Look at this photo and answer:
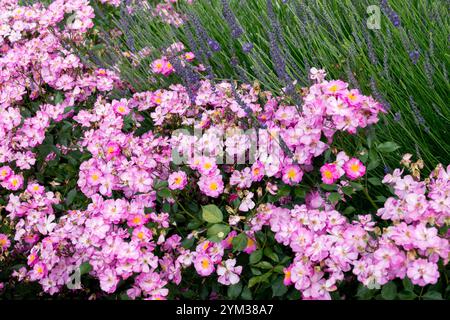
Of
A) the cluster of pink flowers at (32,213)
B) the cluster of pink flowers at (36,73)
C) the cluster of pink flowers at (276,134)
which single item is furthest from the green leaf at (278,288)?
the cluster of pink flowers at (36,73)

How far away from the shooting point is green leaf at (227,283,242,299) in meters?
1.90

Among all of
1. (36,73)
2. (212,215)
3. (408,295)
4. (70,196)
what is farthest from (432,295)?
(36,73)

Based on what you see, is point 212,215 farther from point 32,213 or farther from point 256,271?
point 32,213

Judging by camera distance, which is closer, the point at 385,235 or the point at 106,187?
the point at 385,235

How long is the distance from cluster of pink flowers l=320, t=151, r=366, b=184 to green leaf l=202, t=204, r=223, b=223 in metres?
0.35

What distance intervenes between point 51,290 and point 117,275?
0.31 m

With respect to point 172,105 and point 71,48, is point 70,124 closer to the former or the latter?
point 172,105

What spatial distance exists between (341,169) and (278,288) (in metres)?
0.42

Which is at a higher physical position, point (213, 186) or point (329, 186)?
point (213, 186)

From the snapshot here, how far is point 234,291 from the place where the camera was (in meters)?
1.90

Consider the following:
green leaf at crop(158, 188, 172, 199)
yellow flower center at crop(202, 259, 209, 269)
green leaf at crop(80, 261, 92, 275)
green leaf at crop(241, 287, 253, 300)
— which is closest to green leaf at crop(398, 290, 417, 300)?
green leaf at crop(241, 287, 253, 300)

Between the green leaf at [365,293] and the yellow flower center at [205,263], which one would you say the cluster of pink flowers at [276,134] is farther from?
the green leaf at [365,293]
